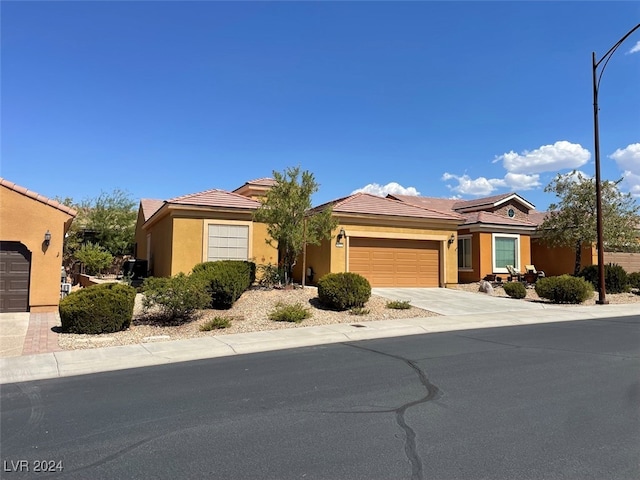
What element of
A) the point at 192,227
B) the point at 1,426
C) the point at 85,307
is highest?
the point at 192,227

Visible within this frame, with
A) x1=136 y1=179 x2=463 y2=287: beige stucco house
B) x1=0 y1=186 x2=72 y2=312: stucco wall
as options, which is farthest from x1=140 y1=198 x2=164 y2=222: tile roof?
x1=0 y1=186 x2=72 y2=312: stucco wall

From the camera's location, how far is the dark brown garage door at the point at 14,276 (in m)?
14.4

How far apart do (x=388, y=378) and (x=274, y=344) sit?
12.4 ft

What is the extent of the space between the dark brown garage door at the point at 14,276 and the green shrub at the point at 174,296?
483 centimetres

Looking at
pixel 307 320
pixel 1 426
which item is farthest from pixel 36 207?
pixel 1 426

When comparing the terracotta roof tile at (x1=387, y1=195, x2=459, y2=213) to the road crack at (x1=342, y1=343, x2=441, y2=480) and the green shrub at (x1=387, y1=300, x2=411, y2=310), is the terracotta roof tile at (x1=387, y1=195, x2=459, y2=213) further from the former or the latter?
the road crack at (x1=342, y1=343, x2=441, y2=480)

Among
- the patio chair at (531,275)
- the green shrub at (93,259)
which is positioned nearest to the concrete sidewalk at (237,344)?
the patio chair at (531,275)

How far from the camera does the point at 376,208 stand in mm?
21078

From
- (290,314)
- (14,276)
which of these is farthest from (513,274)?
(14,276)

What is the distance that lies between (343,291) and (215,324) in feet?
14.1

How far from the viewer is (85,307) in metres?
11.0

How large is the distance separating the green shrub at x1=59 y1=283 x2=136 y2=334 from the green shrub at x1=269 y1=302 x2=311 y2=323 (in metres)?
3.90

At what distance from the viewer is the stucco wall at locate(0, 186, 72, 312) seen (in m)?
14.4

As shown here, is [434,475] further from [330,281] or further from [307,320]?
[330,281]
